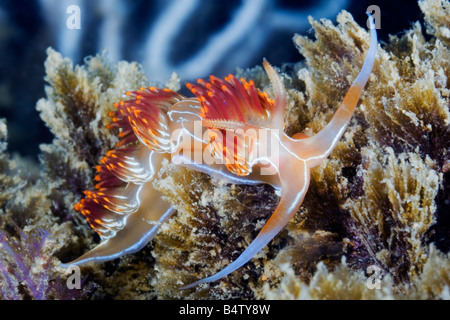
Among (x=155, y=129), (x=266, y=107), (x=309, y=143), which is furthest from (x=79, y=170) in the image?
(x=309, y=143)

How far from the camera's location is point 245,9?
15.2ft

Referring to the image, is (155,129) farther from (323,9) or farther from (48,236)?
(323,9)

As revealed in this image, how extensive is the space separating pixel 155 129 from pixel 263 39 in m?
3.07

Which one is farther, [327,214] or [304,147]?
[327,214]

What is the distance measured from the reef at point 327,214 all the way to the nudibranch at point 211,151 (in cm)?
18

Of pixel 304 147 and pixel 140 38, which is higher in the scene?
pixel 140 38

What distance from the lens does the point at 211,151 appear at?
2.17 meters

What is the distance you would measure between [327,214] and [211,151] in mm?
862
